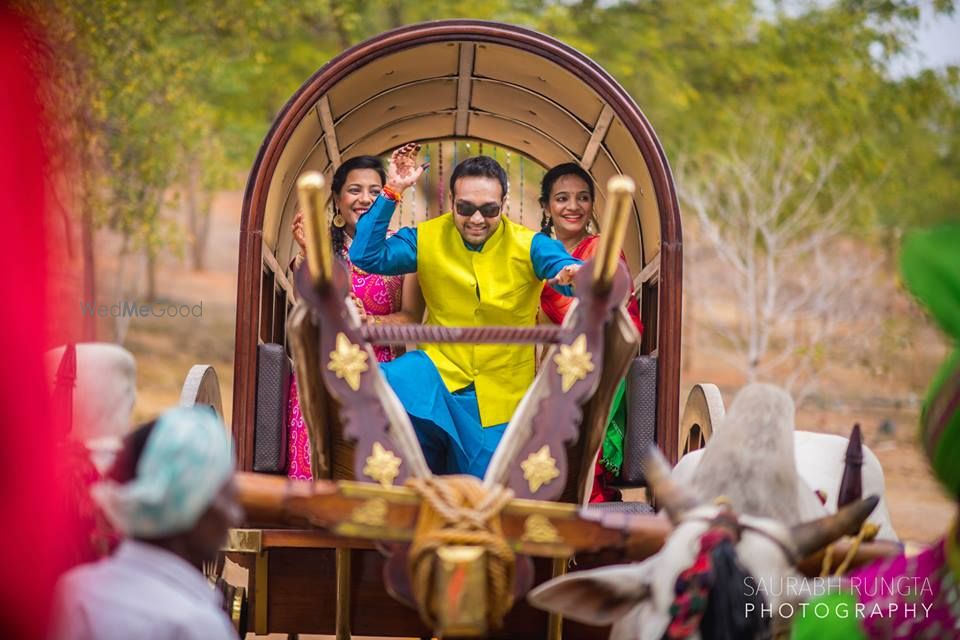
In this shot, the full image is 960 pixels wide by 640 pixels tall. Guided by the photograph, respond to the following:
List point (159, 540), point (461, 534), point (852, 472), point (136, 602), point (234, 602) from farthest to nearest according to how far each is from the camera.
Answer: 1. point (234, 602)
2. point (852, 472)
3. point (461, 534)
4. point (159, 540)
5. point (136, 602)

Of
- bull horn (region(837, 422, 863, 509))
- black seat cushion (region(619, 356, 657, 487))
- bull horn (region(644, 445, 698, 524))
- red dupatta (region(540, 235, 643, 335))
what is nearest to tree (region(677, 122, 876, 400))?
red dupatta (region(540, 235, 643, 335))

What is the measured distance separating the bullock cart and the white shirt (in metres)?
0.48

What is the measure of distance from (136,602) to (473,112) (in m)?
4.07

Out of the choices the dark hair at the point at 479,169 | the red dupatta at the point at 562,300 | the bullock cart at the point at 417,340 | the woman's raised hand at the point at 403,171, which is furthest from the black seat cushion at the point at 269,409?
the red dupatta at the point at 562,300

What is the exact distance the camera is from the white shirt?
239cm

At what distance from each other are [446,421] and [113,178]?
904 cm

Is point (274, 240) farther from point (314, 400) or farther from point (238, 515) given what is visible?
point (238, 515)

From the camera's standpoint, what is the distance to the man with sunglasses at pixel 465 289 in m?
4.66

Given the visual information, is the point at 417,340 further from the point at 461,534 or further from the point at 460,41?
the point at 460,41

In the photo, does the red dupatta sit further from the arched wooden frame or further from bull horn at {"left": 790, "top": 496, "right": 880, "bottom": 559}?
bull horn at {"left": 790, "top": 496, "right": 880, "bottom": 559}

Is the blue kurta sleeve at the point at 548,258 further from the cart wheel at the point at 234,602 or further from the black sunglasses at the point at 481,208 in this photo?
the cart wheel at the point at 234,602

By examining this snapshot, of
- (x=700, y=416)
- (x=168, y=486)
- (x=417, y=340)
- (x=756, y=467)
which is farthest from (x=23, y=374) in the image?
(x=700, y=416)

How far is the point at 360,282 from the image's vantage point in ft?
18.6

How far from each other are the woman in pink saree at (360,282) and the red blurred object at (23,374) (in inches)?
103
